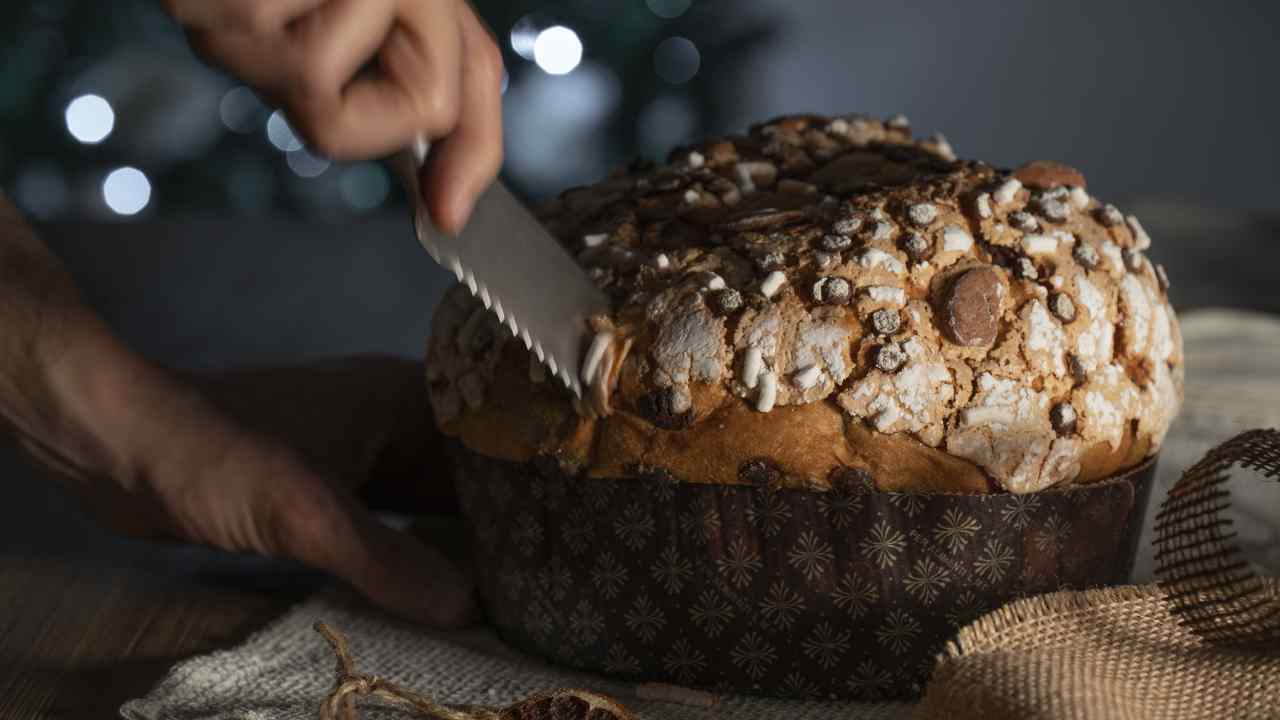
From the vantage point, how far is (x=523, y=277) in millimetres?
740

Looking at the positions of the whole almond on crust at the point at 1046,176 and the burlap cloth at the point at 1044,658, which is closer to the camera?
the burlap cloth at the point at 1044,658

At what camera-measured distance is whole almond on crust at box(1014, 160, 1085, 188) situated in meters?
0.84

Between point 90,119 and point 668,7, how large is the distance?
134 centimetres

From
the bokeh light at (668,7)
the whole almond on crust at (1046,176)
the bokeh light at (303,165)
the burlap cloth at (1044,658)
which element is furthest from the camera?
the bokeh light at (303,165)

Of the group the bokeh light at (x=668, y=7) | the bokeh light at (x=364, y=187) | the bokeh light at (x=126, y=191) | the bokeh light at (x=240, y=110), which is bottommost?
the bokeh light at (x=364, y=187)

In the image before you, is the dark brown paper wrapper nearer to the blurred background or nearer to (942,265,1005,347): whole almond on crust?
(942,265,1005,347): whole almond on crust

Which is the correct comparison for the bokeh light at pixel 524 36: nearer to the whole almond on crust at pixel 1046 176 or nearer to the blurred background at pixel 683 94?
the blurred background at pixel 683 94

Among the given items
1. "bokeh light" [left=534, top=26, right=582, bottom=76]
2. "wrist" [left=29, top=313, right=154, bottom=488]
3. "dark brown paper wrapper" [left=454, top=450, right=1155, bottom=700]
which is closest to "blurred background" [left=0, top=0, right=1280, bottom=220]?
"bokeh light" [left=534, top=26, right=582, bottom=76]

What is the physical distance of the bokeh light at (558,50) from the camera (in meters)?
2.83

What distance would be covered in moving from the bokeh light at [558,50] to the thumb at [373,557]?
1978 mm

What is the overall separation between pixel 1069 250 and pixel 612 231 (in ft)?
0.92

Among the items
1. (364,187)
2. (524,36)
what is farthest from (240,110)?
(524,36)

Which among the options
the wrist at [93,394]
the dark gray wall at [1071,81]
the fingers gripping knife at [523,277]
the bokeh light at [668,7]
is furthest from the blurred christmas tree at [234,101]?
the fingers gripping knife at [523,277]

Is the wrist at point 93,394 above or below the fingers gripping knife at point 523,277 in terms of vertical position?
below
